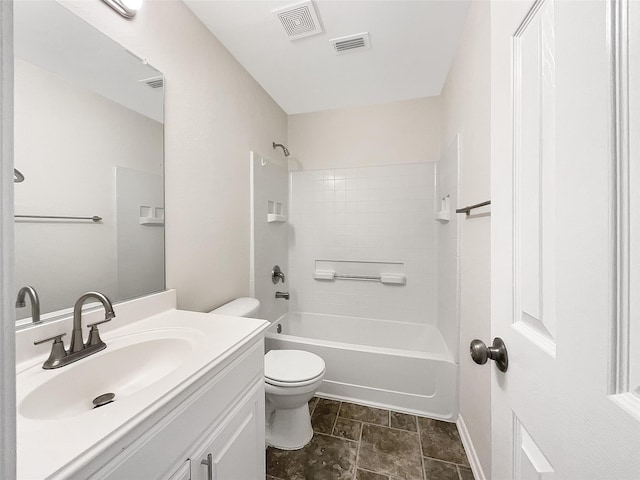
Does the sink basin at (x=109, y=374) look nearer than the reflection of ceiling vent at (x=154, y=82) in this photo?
Yes

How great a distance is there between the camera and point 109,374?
0.80 meters

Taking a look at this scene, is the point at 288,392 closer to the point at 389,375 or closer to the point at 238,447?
the point at 238,447

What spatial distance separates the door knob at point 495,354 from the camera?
1.72 feet

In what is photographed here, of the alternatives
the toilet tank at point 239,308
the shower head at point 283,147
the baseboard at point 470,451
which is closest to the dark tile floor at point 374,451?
the baseboard at point 470,451

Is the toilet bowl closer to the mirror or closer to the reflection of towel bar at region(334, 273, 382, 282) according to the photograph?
the mirror

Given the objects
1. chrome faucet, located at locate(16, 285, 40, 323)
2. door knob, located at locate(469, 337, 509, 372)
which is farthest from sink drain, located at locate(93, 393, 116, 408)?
door knob, located at locate(469, 337, 509, 372)

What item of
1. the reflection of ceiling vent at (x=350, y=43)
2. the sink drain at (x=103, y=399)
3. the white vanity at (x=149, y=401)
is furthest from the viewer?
the reflection of ceiling vent at (x=350, y=43)

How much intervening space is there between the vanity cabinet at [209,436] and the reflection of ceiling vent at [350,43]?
1.76 meters

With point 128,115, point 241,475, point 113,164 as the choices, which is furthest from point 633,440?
point 128,115

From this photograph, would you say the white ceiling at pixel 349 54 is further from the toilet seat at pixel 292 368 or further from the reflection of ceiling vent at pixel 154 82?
the toilet seat at pixel 292 368

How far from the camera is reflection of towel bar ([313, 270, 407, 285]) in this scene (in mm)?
2346

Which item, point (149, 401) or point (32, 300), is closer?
point (149, 401)

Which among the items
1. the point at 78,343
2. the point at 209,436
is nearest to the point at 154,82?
the point at 78,343

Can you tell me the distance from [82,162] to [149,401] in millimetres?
853
